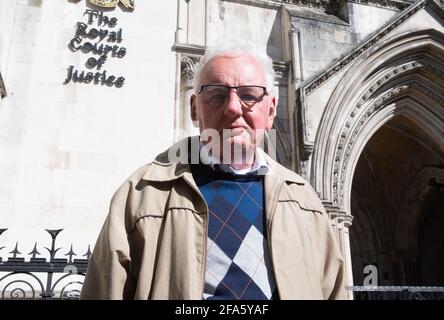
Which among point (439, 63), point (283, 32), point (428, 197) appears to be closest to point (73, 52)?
point (283, 32)

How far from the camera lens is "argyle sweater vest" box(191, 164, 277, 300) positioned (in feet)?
4.35

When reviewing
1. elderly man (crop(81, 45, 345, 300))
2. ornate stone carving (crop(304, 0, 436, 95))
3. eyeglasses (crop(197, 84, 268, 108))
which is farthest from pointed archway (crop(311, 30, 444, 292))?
eyeglasses (crop(197, 84, 268, 108))

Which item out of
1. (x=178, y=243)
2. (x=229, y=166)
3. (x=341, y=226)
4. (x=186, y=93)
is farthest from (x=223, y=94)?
(x=341, y=226)

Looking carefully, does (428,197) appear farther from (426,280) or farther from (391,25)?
(391,25)

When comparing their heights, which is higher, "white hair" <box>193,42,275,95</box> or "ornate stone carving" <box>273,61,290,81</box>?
"ornate stone carving" <box>273,61,290,81</box>

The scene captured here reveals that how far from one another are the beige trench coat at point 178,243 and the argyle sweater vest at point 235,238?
4 centimetres

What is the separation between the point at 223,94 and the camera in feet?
4.88

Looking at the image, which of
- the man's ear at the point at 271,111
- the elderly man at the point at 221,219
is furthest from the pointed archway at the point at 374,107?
the elderly man at the point at 221,219

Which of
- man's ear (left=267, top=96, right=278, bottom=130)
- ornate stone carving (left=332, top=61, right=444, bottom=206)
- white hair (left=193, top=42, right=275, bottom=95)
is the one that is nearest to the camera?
white hair (left=193, top=42, right=275, bottom=95)

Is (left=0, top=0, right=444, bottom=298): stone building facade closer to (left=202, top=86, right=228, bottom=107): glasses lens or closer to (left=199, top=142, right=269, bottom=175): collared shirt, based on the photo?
(left=199, top=142, right=269, bottom=175): collared shirt

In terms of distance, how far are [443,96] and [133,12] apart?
725 centimetres

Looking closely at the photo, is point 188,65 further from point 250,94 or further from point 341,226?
point 250,94

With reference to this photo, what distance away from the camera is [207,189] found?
4.92 ft

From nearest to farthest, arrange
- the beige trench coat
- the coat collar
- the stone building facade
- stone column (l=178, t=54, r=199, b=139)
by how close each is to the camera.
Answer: the beige trench coat < the coat collar < the stone building facade < stone column (l=178, t=54, r=199, b=139)
